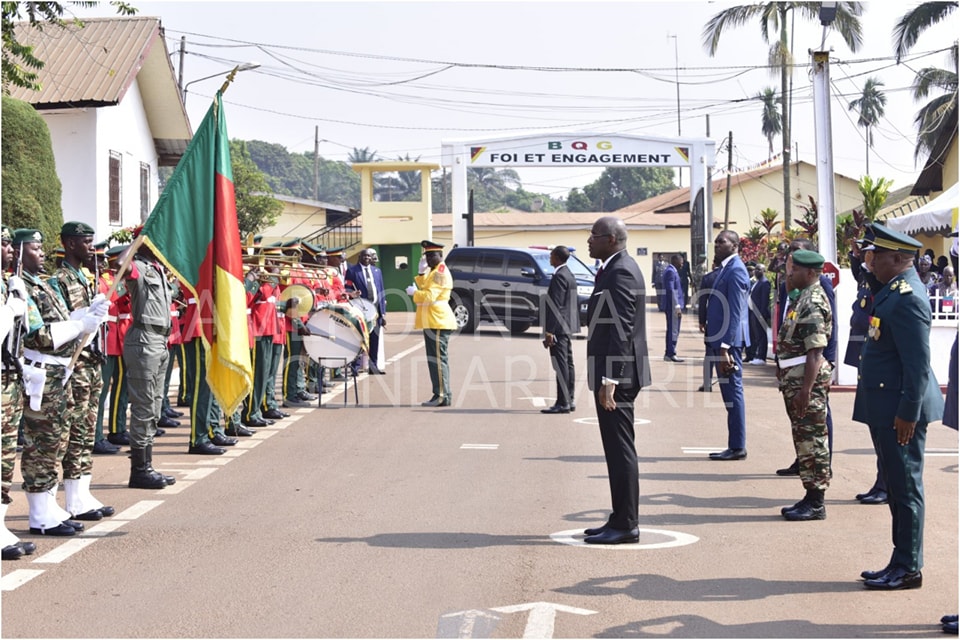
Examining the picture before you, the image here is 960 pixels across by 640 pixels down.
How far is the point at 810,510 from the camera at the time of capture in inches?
319

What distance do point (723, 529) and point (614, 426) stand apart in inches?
44.6

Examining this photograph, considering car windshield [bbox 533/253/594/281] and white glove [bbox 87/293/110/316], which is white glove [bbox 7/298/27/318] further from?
car windshield [bbox 533/253/594/281]

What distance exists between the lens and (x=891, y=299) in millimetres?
6344

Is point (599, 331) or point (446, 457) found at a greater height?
point (599, 331)

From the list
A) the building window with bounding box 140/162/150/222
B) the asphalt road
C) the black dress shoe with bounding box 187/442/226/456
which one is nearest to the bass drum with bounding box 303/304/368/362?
the asphalt road

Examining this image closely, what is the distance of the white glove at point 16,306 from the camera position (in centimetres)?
652

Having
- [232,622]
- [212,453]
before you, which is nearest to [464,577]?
[232,622]

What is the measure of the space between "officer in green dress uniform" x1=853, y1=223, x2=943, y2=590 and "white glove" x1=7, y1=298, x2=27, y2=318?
4763 mm

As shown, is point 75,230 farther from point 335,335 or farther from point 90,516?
point 335,335

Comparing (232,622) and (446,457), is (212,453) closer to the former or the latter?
(446,457)

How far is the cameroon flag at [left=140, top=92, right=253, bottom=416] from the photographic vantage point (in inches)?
334

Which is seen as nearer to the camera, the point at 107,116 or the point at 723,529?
the point at 723,529

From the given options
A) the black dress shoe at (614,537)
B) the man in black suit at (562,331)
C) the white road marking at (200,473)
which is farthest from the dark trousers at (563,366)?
the black dress shoe at (614,537)

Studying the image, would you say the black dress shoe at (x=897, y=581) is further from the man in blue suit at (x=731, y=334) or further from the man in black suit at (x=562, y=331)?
the man in black suit at (x=562, y=331)
